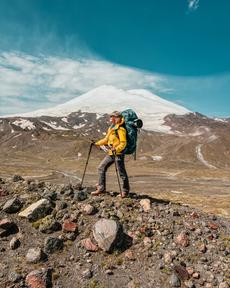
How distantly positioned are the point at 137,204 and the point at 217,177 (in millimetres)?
156236

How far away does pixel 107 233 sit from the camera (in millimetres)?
14961

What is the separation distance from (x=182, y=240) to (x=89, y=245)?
146 inches

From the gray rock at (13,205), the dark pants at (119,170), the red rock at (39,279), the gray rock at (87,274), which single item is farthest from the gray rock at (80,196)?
the red rock at (39,279)

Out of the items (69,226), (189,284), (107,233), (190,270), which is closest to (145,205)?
(107,233)

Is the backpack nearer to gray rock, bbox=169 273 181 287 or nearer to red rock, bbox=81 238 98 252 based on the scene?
red rock, bbox=81 238 98 252

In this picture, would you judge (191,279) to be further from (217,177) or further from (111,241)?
(217,177)

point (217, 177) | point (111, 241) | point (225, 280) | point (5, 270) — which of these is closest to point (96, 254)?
point (111, 241)

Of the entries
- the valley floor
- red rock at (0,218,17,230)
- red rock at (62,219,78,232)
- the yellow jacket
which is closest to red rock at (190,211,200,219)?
the yellow jacket

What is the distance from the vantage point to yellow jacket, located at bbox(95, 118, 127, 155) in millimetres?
18156

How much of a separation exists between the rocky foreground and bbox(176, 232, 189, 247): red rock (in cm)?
2

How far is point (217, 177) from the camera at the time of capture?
16812cm

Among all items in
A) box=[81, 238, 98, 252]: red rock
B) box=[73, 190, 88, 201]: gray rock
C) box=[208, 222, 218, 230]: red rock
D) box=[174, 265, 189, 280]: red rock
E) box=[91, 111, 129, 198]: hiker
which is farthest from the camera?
box=[91, 111, 129, 198]: hiker

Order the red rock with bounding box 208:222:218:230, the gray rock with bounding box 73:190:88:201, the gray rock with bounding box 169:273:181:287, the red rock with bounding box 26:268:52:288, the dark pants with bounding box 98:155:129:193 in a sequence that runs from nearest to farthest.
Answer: the red rock with bounding box 26:268:52:288, the gray rock with bounding box 169:273:181:287, the red rock with bounding box 208:222:218:230, the gray rock with bounding box 73:190:88:201, the dark pants with bounding box 98:155:129:193

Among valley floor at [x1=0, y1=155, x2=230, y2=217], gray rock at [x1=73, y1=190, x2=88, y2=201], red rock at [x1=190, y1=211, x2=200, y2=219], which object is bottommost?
valley floor at [x1=0, y1=155, x2=230, y2=217]
